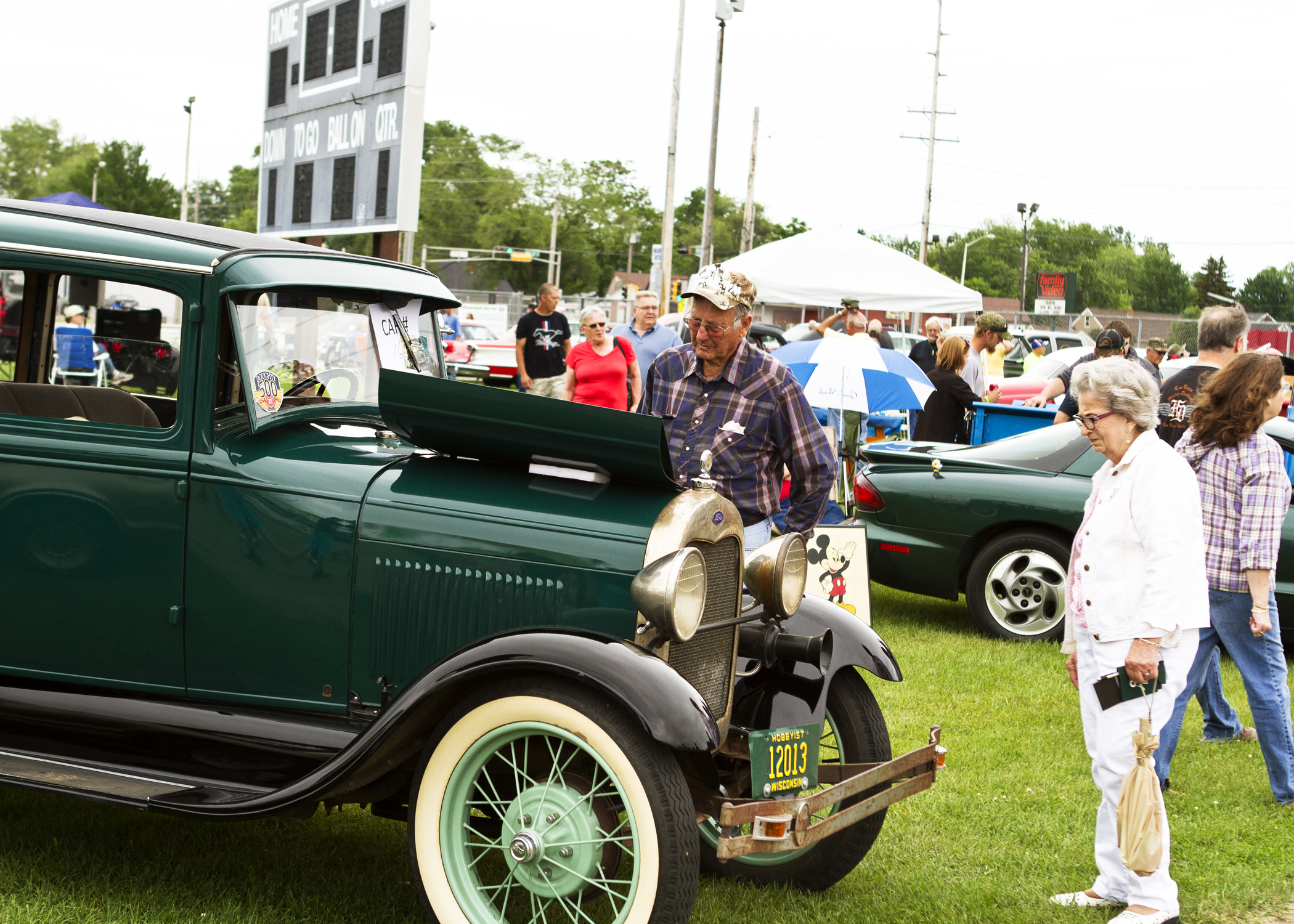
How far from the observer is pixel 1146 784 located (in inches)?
133

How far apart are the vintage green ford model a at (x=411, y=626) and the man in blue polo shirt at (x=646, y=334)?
6.21m

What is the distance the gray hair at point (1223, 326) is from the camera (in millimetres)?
5598

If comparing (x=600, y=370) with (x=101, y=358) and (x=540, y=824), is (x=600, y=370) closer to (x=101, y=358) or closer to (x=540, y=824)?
(x=101, y=358)

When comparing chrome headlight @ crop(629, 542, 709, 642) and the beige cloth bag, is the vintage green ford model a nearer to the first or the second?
chrome headlight @ crop(629, 542, 709, 642)

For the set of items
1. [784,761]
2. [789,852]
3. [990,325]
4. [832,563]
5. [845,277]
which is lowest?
[789,852]

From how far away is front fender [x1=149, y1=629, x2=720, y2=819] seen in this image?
280 cm

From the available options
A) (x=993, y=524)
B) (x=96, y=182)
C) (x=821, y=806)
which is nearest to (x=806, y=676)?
(x=821, y=806)

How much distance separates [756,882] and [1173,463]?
1914 millimetres

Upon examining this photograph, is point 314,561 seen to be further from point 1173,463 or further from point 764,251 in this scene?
point 764,251

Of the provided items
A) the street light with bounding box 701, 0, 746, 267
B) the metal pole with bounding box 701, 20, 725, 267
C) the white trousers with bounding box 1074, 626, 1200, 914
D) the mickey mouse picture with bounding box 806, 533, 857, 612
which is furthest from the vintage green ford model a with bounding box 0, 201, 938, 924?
the metal pole with bounding box 701, 20, 725, 267

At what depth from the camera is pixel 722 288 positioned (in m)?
3.99

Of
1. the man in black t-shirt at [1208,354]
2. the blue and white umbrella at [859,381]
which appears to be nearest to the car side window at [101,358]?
the man in black t-shirt at [1208,354]

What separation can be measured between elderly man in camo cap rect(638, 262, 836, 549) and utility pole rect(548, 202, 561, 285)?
2917 inches

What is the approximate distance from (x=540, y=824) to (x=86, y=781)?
4.46 feet
